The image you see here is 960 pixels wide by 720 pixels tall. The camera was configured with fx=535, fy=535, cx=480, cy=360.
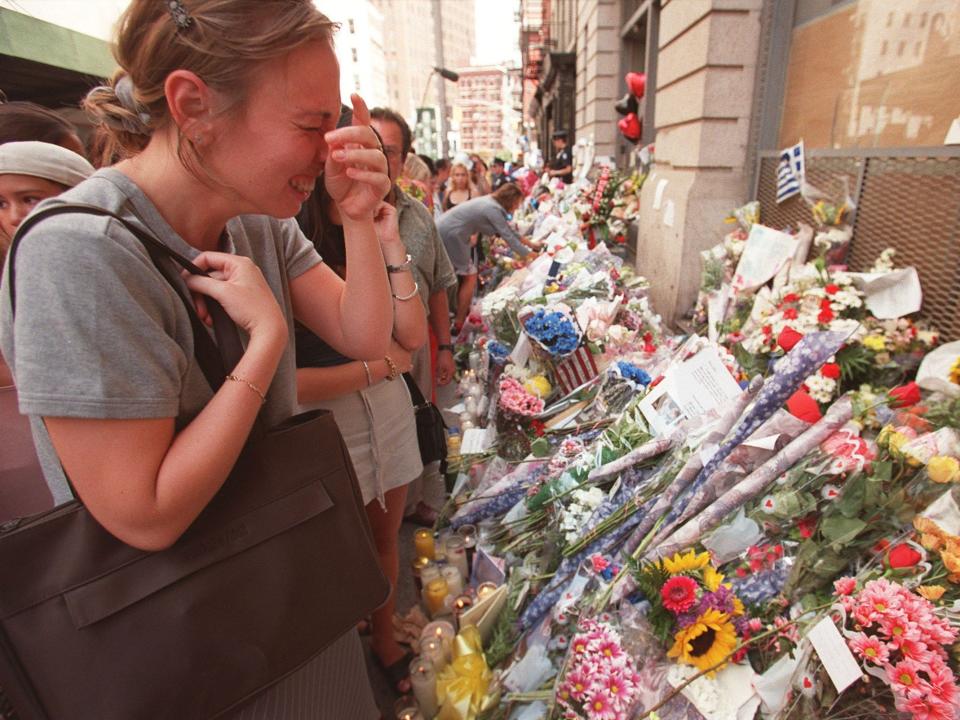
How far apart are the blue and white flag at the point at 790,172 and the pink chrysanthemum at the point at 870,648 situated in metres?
2.58

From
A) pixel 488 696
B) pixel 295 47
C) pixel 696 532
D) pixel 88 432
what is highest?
pixel 295 47

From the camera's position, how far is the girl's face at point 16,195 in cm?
138

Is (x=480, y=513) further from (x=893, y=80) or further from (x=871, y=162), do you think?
A: (x=893, y=80)

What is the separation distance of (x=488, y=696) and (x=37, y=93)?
5.24 meters

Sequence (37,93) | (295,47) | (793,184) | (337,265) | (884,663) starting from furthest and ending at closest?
1. (37,93)
2. (793,184)
3. (337,265)
4. (884,663)
5. (295,47)

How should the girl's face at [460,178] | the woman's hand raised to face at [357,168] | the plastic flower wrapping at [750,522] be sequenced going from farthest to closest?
the girl's face at [460,178] < the plastic flower wrapping at [750,522] < the woman's hand raised to face at [357,168]

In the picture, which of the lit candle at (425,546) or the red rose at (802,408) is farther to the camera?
the lit candle at (425,546)

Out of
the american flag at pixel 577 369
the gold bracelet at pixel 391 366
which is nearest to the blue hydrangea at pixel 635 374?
the american flag at pixel 577 369

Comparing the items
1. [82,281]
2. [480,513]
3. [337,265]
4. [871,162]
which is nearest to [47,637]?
[82,281]

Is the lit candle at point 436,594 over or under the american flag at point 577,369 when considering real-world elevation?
under

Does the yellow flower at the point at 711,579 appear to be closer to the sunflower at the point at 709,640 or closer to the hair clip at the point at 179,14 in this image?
the sunflower at the point at 709,640

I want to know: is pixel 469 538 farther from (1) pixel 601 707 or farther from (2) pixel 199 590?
(2) pixel 199 590

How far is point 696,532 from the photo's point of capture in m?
1.67

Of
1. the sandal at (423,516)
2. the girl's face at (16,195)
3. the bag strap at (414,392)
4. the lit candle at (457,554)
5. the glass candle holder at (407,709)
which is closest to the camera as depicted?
the girl's face at (16,195)
